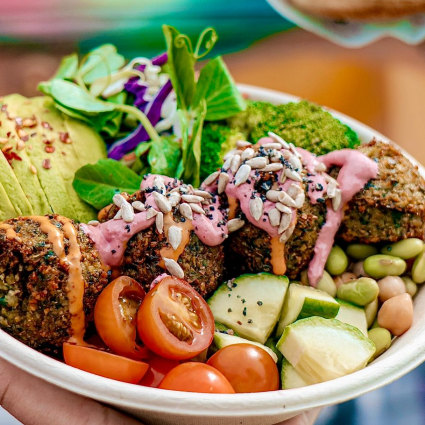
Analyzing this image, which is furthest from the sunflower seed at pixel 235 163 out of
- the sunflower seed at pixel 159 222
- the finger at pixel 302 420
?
the finger at pixel 302 420

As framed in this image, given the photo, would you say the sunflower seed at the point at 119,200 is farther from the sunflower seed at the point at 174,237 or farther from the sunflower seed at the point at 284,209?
the sunflower seed at the point at 284,209

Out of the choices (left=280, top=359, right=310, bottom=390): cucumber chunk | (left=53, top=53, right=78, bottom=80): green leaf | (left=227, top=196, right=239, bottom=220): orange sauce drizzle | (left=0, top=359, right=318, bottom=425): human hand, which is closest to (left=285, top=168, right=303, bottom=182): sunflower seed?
(left=227, top=196, right=239, bottom=220): orange sauce drizzle

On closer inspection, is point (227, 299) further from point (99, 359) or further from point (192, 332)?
point (99, 359)

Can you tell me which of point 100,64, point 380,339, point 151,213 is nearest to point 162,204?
point 151,213

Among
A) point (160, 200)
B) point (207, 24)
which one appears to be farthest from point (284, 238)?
Result: point (207, 24)

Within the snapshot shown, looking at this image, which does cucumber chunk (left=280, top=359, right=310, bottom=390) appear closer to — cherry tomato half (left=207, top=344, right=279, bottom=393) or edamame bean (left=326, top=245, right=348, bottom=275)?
cherry tomato half (left=207, top=344, right=279, bottom=393)

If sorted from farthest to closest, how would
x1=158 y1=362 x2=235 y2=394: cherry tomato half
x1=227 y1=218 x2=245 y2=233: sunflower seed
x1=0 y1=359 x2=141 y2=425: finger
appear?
x1=227 y1=218 x2=245 y2=233: sunflower seed, x1=0 y1=359 x2=141 y2=425: finger, x1=158 y1=362 x2=235 y2=394: cherry tomato half

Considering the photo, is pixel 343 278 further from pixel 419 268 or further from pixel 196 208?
pixel 196 208
